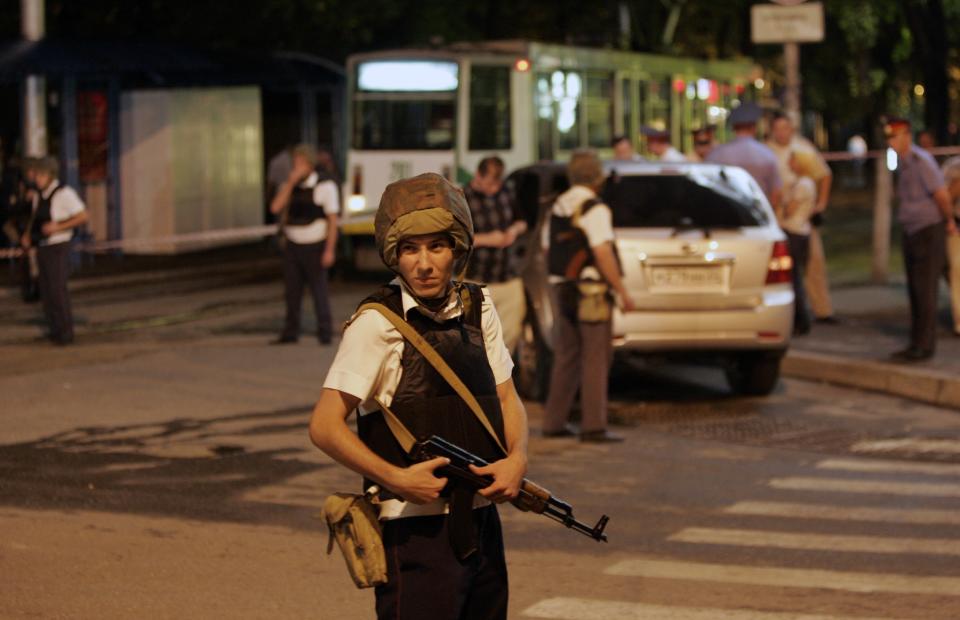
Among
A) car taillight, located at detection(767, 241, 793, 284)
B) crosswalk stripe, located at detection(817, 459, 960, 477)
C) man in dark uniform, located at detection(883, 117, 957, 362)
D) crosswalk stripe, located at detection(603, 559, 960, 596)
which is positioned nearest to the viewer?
crosswalk stripe, located at detection(603, 559, 960, 596)

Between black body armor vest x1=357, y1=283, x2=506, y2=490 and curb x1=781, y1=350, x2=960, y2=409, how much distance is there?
28.4ft

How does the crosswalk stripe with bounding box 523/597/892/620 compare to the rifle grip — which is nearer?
the rifle grip

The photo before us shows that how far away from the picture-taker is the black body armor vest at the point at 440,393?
4305 millimetres

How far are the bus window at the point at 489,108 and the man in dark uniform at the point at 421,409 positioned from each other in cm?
1965

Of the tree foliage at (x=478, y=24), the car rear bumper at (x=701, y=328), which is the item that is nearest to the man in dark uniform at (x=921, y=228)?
the car rear bumper at (x=701, y=328)

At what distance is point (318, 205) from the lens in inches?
598

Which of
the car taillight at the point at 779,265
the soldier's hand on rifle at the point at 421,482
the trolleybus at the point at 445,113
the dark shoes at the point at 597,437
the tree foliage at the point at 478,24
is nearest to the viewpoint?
the soldier's hand on rifle at the point at 421,482

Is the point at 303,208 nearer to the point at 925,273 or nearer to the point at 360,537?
the point at 925,273

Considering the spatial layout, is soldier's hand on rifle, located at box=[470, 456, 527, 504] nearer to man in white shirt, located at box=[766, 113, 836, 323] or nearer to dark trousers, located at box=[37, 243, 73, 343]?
dark trousers, located at box=[37, 243, 73, 343]

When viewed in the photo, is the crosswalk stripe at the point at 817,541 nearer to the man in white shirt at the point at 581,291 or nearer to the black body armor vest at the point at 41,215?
the man in white shirt at the point at 581,291

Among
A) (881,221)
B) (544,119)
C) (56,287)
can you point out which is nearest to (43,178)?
(56,287)

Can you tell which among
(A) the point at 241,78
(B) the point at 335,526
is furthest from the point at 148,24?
(B) the point at 335,526

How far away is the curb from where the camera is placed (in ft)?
41.1

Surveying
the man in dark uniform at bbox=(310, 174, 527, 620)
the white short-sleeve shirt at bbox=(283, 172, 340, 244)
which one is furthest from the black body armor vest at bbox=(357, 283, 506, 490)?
the white short-sleeve shirt at bbox=(283, 172, 340, 244)
